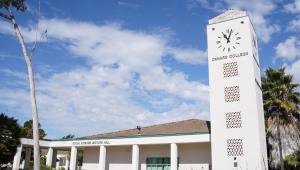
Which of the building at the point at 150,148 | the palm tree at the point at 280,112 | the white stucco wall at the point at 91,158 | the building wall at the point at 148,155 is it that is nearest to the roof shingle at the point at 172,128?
the building at the point at 150,148

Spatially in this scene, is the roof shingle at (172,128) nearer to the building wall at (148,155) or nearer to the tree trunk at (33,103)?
the building wall at (148,155)

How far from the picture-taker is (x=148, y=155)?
3472 centimetres

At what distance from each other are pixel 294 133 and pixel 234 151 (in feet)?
27.1

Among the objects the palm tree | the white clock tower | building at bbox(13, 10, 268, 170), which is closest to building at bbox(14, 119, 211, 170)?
building at bbox(13, 10, 268, 170)

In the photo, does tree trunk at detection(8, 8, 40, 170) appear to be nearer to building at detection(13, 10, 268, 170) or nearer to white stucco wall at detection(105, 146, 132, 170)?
building at detection(13, 10, 268, 170)

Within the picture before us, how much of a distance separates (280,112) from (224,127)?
25.1 ft

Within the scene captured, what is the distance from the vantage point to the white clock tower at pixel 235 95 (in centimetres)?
2622

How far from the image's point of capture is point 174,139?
30.4 meters

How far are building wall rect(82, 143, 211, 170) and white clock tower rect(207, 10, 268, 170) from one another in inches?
174

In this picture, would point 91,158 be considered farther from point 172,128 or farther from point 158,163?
point 172,128

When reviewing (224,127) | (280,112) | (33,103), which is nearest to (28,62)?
(33,103)

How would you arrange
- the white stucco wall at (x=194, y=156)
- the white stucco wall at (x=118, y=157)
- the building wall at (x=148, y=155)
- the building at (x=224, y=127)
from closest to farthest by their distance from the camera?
the building at (x=224, y=127)
the white stucco wall at (x=194, y=156)
the building wall at (x=148, y=155)
the white stucco wall at (x=118, y=157)

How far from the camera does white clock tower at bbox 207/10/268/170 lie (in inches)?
1032

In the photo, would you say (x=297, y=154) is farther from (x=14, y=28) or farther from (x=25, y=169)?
(x=25, y=169)
